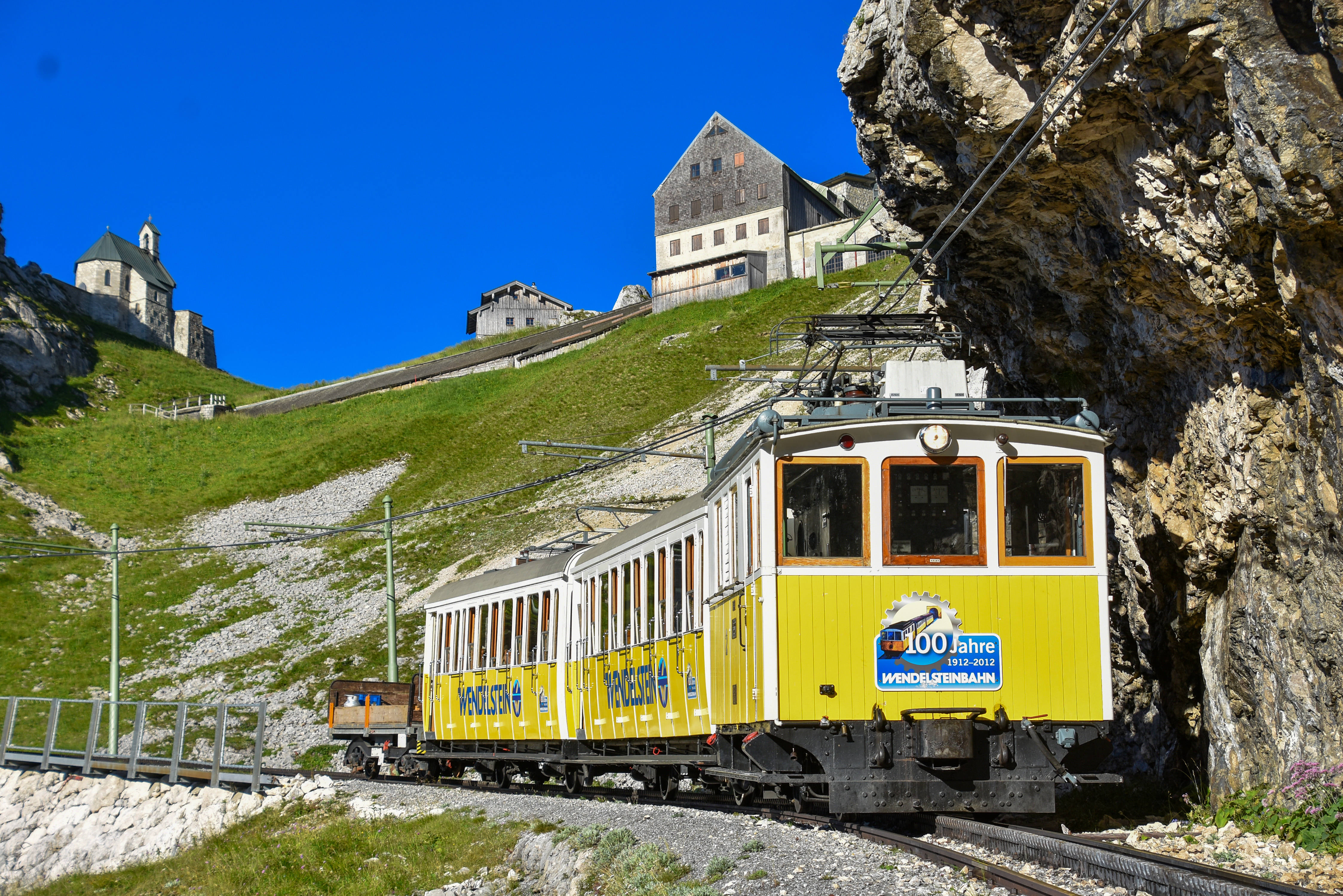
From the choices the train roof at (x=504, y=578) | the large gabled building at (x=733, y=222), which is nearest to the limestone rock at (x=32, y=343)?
the large gabled building at (x=733, y=222)

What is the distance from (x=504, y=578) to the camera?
1939 cm

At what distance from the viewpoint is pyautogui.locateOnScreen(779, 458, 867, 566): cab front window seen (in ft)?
33.7

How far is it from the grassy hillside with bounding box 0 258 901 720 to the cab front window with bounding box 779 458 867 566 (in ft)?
80.0

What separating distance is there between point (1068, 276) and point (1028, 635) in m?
4.70

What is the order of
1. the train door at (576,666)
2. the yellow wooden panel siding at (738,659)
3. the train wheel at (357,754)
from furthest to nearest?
the train wheel at (357,754) < the train door at (576,666) < the yellow wooden panel siding at (738,659)

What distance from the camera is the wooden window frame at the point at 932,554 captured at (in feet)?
33.6

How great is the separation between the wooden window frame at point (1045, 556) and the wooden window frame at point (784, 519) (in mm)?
1078

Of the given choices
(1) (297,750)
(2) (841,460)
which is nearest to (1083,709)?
(2) (841,460)

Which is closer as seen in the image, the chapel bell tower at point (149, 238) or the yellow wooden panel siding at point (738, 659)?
the yellow wooden panel siding at point (738, 659)

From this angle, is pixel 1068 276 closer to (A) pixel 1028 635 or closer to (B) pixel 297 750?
(A) pixel 1028 635

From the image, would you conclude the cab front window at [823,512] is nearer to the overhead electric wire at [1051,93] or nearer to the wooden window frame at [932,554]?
the wooden window frame at [932,554]

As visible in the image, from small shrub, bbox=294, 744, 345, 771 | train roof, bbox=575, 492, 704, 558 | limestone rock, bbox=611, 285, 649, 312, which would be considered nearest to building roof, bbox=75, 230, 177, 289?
limestone rock, bbox=611, 285, 649, 312

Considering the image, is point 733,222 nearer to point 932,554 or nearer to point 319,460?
point 319,460

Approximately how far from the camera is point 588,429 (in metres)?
52.6
